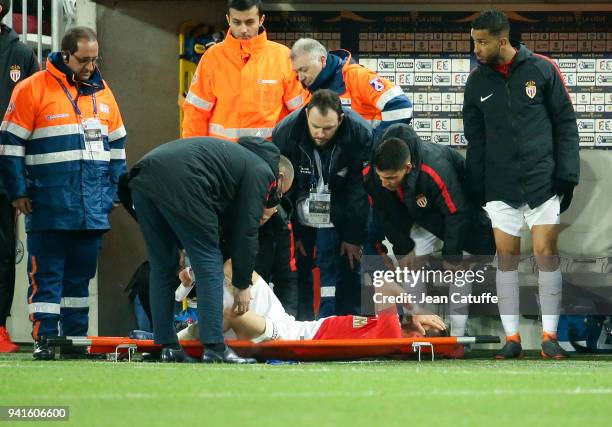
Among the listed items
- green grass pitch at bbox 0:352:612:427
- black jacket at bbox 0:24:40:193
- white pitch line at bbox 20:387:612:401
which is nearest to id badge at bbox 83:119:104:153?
black jacket at bbox 0:24:40:193

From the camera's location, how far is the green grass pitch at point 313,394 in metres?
4.04

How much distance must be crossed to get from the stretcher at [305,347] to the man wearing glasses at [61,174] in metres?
0.84

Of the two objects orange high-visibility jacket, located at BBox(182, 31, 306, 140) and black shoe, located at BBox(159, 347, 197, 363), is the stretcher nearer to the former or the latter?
black shoe, located at BBox(159, 347, 197, 363)

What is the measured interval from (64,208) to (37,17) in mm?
2443

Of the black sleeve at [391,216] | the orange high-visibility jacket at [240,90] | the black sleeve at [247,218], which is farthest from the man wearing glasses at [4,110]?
the black sleeve at [391,216]

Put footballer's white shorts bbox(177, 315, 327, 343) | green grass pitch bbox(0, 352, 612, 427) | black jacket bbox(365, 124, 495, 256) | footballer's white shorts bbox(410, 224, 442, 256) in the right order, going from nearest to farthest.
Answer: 1. green grass pitch bbox(0, 352, 612, 427)
2. footballer's white shorts bbox(177, 315, 327, 343)
3. black jacket bbox(365, 124, 495, 256)
4. footballer's white shorts bbox(410, 224, 442, 256)

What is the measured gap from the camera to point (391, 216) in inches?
298

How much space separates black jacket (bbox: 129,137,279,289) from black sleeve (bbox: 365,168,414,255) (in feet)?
4.24

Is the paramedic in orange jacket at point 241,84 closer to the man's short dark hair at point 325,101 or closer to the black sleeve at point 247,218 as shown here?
the man's short dark hair at point 325,101

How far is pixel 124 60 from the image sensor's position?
9.43 m

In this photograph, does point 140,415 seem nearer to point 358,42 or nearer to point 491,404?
point 491,404

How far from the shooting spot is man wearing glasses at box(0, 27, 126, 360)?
753 centimetres

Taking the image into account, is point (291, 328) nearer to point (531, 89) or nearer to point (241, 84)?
point (241, 84)

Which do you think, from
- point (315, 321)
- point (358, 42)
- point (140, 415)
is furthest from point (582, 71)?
point (140, 415)
